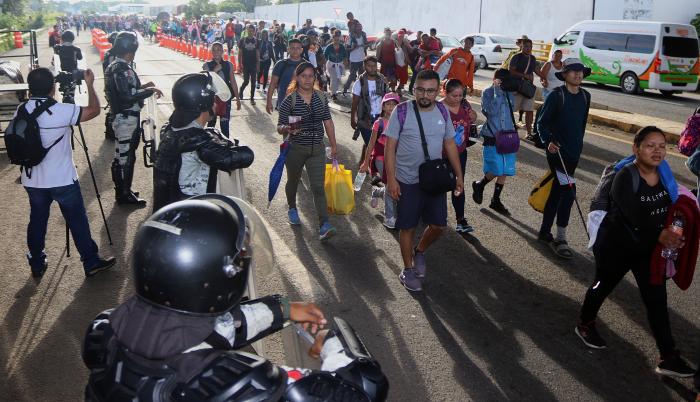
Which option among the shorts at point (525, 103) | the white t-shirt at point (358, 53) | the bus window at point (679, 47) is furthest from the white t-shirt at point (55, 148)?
the bus window at point (679, 47)

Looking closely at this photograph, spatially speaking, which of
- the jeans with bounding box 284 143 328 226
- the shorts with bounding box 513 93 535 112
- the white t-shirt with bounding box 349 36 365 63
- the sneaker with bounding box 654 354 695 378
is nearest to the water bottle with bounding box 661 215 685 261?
the sneaker with bounding box 654 354 695 378

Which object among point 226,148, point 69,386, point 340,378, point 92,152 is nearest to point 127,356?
point 340,378

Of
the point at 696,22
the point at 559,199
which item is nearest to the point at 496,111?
the point at 559,199

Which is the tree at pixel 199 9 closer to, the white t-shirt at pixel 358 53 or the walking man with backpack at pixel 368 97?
the white t-shirt at pixel 358 53

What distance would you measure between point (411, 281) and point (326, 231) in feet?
4.60

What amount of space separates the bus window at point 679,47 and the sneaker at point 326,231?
15143mm

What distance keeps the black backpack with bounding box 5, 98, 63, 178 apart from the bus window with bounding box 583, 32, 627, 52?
1780 cm

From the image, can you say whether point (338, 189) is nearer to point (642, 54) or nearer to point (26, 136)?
point (26, 136)

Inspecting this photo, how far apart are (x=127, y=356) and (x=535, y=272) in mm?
4594

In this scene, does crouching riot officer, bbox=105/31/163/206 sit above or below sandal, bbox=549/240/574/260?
above

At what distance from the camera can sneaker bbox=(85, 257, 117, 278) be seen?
555cm

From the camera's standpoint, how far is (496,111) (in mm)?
7121

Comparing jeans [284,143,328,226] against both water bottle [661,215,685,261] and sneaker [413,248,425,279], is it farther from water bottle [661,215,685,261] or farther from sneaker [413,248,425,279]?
water bottle [661,215,685,261]

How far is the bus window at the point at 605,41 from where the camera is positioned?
1903 cm
